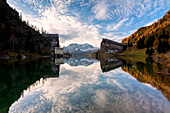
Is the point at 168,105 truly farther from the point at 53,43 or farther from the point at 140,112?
the point at 53,43

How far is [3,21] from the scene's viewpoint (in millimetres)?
55375

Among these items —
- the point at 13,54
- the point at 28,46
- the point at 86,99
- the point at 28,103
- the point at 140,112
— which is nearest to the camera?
the point at 140,112

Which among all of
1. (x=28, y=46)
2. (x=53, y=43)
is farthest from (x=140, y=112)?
(x=53, y=43)

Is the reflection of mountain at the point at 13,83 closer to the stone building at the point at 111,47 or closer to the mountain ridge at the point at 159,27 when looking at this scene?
the mountain ridge at the point at 159,27

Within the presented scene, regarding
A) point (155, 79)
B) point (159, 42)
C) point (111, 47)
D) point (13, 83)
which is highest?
point (111, 47)

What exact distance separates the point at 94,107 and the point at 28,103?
12.8 feet

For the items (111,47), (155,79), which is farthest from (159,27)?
(155,79)

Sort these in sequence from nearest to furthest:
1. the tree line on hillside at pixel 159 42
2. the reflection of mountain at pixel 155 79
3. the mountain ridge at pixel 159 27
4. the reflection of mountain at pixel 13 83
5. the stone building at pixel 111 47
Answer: the reflection of mountain at pixel 13 83
the reflection of mountain at pixel 155 79
the tree line on hillside at pixel 159 42
the mountain ridge at pixel 159 27
the stone building at pixel 111 47

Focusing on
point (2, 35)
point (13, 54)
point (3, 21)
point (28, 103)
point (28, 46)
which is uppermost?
point (3, 21)

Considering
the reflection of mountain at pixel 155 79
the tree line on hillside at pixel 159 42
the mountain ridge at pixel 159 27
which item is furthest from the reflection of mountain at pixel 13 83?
the mountain ridge at pixel 159 27

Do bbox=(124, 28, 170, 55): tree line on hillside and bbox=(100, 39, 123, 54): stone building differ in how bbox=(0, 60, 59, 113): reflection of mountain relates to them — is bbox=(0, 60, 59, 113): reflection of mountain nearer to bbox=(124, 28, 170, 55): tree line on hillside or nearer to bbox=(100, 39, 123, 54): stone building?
bbox=(124, 28, 170, 55): tree line on hillside

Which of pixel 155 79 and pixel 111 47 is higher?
pixel 111 47

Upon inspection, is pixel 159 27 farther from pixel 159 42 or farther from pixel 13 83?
pixel 13 83

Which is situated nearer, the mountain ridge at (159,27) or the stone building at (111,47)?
the mountain ridge at (159,27)
